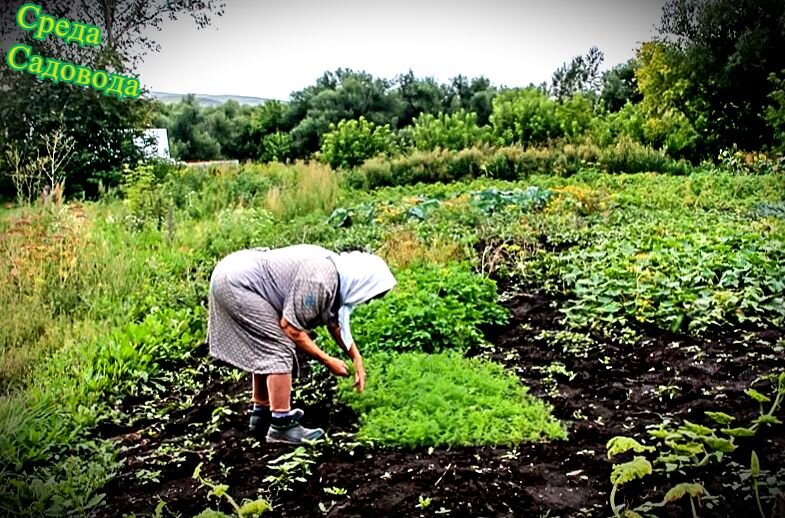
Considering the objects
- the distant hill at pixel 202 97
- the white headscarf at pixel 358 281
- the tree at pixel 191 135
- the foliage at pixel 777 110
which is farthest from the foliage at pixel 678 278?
the distant hill at pixel 202 97

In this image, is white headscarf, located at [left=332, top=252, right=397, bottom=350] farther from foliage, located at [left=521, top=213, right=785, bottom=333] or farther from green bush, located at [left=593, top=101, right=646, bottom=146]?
green bush, located at [left=593, top=101, right=646, bottom=146]

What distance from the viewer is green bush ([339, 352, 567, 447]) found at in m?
2.98

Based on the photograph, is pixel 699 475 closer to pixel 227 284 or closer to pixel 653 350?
pixel 653 350

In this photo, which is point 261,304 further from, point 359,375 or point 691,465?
point 691,465

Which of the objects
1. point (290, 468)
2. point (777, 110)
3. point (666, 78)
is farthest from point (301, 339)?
point (777, 110)

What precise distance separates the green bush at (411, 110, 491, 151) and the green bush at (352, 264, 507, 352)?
7.78m

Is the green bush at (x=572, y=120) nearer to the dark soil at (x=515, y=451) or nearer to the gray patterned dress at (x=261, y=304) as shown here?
the dark soil at (x=515, y=451)

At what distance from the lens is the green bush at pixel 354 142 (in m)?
10.4

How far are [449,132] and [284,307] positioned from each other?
1068 centimetres

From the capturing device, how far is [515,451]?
2.88 meters

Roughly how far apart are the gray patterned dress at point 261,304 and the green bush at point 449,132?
30.2ft

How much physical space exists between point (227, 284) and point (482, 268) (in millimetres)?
2625

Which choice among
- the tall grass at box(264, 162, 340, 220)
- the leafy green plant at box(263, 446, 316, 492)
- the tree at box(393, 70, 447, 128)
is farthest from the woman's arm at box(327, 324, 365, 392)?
the tree at box(393, 70, 447, 128)

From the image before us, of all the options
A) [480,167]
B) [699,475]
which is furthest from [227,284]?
[480,167]
